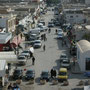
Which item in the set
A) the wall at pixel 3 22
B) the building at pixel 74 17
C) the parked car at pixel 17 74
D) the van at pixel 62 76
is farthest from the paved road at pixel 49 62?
the building at pixel 74 17

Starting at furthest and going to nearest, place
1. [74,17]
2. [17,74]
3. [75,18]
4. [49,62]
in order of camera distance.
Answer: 1. [74,17]
2. [75,18]
3. [49,62]
4. [17,74]

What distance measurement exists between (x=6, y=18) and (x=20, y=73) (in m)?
18.0

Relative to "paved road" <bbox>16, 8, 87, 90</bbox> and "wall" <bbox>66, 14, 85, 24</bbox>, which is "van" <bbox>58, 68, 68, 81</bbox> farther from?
"wall" <bbox>66, 14, 85, 24</bbox>

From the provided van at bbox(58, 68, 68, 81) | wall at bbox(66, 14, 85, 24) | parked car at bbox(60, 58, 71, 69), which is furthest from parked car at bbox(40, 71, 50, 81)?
wall at bbox(66, 14, 85, 24)

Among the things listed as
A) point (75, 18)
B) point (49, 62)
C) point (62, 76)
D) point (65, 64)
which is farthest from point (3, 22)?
point (62, 76)

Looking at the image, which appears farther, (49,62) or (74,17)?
(74,17)

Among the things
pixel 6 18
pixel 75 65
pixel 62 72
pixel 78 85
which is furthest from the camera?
pixel 6 18

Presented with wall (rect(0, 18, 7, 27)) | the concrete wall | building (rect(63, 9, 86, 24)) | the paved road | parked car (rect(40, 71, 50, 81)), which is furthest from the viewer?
building (rect(63, 9, 86, 24))

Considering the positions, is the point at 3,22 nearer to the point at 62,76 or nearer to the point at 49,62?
the point at 49,62

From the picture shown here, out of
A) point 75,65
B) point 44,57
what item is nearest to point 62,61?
point 75,65

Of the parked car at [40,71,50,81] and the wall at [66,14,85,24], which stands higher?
the wall at [66,14,85,24]

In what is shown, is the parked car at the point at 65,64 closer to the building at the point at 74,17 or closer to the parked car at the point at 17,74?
the parked car at the point at 17,74

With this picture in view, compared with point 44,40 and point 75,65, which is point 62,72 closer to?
point 75,65

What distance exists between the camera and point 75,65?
78.2ft
